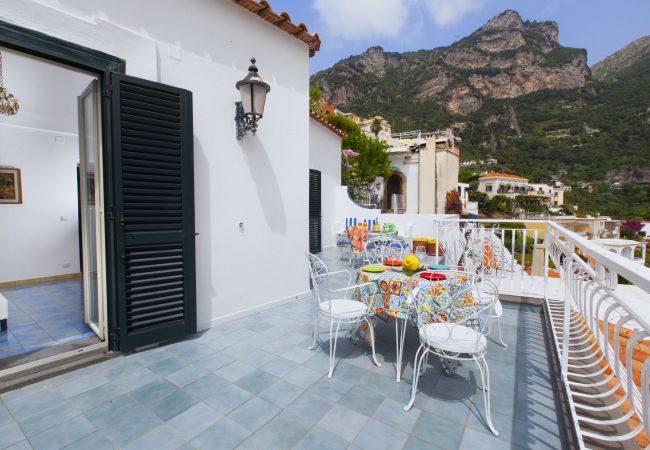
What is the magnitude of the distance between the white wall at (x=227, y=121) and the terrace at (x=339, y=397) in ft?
3.03

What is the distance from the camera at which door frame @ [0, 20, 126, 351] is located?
2.27 metres

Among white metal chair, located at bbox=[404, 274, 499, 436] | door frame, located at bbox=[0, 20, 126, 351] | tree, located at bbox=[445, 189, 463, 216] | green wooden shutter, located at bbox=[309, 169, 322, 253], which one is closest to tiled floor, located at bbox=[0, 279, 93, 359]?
door frame, located at bbox=[0, 20, 126, 351]

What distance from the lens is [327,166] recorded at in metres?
9.00

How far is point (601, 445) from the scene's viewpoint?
1717 mm

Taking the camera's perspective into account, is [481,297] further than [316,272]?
No

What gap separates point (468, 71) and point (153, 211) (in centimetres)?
8765

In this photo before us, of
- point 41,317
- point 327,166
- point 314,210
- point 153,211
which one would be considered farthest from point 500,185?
point 41,317

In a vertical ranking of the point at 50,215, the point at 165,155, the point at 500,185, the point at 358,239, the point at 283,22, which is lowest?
the point at 358,239

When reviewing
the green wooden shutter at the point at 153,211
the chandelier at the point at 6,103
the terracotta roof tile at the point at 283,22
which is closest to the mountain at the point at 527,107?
the terracotta roof tile at the point at 283,22

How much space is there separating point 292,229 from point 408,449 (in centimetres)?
303

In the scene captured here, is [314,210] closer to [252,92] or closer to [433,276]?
[252,92]

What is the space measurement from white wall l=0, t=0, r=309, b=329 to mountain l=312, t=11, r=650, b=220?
47.3 meters

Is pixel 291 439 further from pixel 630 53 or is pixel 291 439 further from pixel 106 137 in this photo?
pixel 630 53

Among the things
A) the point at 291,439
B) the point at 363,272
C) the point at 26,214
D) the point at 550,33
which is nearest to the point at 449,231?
the point at 363,272
